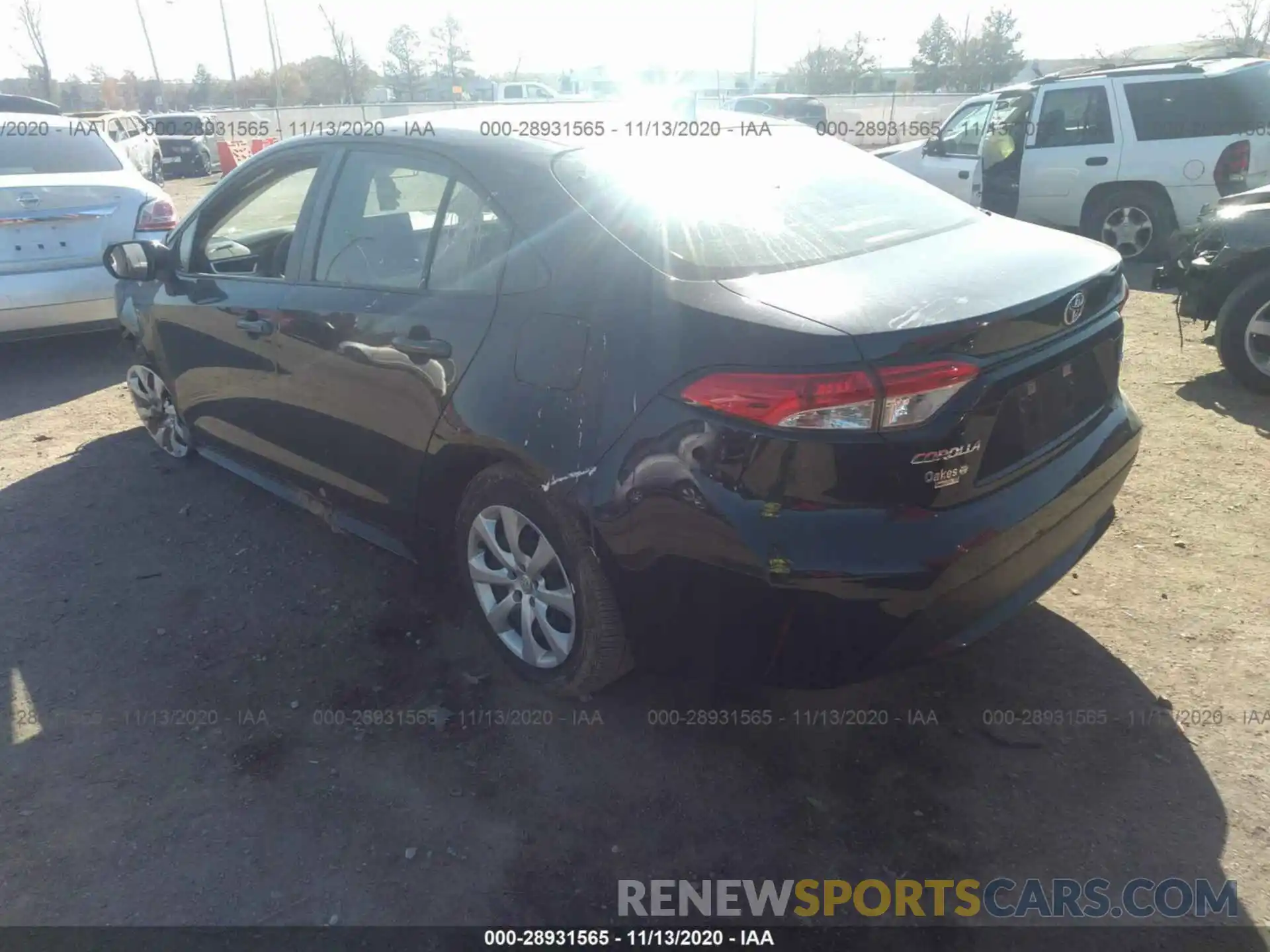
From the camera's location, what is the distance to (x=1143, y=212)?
8.83 meters

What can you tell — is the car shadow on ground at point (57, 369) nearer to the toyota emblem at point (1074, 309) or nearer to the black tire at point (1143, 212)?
the toyota emblem at point (1074, 309)

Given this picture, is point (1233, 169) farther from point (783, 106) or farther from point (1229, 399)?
point (783, 106)

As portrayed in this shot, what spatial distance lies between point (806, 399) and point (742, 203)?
35.0 inches

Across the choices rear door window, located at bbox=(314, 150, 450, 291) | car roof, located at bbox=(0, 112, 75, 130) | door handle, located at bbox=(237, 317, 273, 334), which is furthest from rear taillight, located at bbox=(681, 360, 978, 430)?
car roof, located at bbox=(0, 112, 75, 130)

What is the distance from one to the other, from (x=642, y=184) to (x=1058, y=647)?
209cm

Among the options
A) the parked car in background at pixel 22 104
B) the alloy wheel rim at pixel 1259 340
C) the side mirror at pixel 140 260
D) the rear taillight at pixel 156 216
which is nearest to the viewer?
the side mirror at pixel 140 260

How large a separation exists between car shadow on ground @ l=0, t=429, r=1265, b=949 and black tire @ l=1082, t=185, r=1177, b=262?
23.8 feet

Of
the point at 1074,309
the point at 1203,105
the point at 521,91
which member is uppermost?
the point at 1203,105

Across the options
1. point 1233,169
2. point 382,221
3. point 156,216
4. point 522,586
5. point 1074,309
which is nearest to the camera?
point 1074,309

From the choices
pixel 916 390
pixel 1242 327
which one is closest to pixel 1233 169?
pixel 1242 327

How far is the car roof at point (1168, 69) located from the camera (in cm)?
838

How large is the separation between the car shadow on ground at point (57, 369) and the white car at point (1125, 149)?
857 cm

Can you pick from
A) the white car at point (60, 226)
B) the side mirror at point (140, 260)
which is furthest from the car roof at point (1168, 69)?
the side mirror at point (140, 260)

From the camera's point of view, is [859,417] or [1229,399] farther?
[1229,399]
